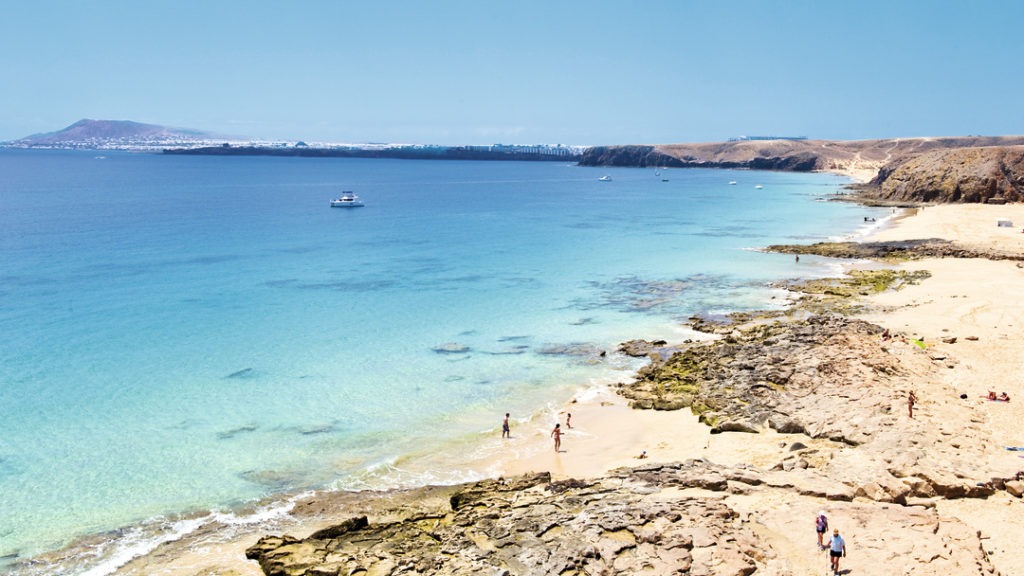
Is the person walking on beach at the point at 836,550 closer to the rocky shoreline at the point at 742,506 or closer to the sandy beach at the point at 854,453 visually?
the sandy beach at the point at 854,453

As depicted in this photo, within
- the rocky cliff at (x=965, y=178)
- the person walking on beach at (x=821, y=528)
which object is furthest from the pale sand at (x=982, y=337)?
the rocky cliff at (x=965, y=178)

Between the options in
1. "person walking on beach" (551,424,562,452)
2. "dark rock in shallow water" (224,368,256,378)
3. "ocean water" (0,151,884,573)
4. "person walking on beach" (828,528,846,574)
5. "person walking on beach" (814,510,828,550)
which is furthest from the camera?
"dark rock in shallow water" (224,368,256,378)

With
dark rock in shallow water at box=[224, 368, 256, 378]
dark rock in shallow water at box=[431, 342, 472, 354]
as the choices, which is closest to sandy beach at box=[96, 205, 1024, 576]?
dark rock in shallow water at box=[431, 342, 472, 354]

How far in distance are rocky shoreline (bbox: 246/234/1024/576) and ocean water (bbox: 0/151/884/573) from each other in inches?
163

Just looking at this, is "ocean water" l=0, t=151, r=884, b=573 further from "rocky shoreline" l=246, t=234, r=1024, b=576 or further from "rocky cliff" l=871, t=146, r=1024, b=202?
"rocky cliff" l=871, t=146, r=1024, b=202

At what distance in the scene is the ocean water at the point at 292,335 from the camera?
19.7 m

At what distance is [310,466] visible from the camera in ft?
66.0

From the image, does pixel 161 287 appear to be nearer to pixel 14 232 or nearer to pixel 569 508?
pixel 14 232

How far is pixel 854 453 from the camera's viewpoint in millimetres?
17094

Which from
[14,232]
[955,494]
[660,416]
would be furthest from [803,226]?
[14,232]

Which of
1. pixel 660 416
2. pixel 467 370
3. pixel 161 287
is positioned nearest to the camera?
pixel 660 416

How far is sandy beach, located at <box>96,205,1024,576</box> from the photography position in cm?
1312

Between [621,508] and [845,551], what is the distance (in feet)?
13.6

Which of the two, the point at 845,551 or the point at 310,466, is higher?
the point at 845,551
